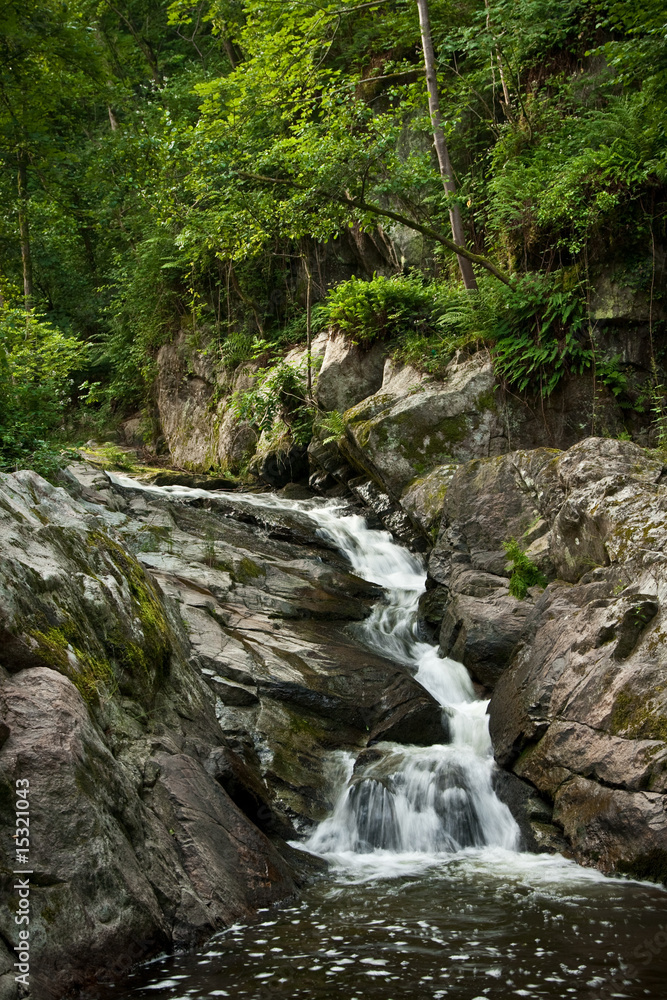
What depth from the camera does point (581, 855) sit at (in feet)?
18.5

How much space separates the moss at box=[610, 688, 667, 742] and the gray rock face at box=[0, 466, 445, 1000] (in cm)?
226

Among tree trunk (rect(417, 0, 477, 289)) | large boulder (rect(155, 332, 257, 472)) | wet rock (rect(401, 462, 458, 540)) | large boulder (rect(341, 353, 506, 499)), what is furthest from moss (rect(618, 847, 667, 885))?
large boulder (rect(155, 332, 257, 472))

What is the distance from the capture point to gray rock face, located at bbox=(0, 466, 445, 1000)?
3635 mm

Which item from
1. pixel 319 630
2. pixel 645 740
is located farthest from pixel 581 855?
pixel 319 630

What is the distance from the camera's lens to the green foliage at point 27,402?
31.0 feet

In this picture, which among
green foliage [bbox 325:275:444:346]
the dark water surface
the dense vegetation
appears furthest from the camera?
green foliage [bbox 325:275:444:346]

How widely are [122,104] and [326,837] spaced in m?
19.7

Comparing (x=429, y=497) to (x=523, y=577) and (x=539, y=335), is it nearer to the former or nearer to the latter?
(x=523, y=577)

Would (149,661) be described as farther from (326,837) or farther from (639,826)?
(639,826)

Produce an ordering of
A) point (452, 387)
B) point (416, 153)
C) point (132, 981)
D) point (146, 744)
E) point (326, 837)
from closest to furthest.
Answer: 1. point (132, 981)
2. point (146, 744)
3. point (326, 837)
4. point (452, 387)
5. point (416, 153)

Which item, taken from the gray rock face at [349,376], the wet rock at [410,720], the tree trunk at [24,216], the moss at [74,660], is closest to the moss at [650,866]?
the wet rock at [410,720]

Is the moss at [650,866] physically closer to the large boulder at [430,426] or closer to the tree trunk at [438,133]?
the large boulder at [430,426]

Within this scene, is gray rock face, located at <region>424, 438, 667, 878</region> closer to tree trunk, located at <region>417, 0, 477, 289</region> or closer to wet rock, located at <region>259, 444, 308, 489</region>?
tree trunk, located at <region>417, 0, 477, 289</region>

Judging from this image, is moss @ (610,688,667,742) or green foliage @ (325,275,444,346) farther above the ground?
green foliage @ (325,275,444,346)
